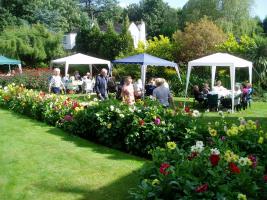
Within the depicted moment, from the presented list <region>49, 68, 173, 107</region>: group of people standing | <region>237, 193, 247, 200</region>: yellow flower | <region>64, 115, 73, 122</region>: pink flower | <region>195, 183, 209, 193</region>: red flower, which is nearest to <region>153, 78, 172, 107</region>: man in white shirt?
<region>49, 68, 173, 107</region>: group of people standing

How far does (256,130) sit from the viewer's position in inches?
216

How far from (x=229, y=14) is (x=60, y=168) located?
35.3 m

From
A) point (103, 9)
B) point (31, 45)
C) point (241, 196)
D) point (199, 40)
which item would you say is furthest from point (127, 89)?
point (103, 9)

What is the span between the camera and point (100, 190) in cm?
546

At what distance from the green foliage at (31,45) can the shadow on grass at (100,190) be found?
2873cm

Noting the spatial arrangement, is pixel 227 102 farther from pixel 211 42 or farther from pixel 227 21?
pixel 227 21

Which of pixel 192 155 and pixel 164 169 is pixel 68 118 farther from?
pixel 164 169

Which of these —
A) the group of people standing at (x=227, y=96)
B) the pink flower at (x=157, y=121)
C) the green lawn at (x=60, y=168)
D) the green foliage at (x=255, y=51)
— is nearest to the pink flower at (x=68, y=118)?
the green lawn at (x=60, y=168)

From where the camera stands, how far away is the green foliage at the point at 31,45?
108 feet

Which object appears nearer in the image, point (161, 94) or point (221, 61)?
point (161, 94)

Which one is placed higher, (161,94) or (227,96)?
(161,94)

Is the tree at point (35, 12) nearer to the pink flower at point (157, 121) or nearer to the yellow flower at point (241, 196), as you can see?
the pink flower at point (157, 121)

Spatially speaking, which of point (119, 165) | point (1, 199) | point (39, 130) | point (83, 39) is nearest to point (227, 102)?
point (39, 130)

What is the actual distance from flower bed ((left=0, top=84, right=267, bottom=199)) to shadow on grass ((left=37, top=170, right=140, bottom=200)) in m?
0.77
